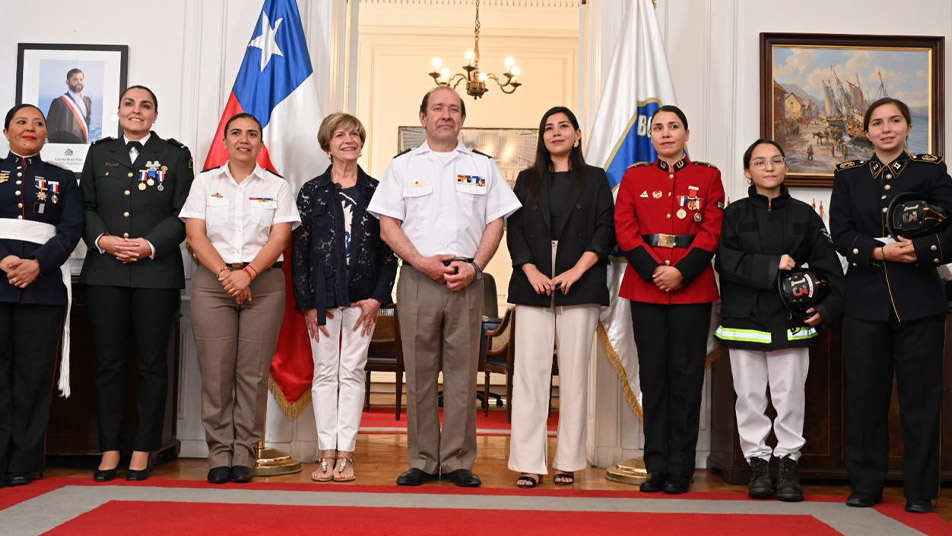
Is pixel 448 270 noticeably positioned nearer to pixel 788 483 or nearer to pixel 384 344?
pixel 788 483

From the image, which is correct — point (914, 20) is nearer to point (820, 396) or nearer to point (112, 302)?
point (820, 396)

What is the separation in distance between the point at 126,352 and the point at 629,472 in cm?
219

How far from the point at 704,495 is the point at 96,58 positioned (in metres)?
3.55

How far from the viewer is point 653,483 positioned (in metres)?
3.38

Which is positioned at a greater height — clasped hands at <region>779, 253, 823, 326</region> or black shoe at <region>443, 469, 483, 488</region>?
clasped hands at <region>779, 253, 823, 326</region>

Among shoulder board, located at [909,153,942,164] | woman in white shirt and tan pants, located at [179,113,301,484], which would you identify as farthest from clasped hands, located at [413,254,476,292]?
shoulder board, located at [909,153,942,164]

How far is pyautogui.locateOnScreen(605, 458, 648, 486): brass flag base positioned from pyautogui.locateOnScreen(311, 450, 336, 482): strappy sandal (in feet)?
3.93

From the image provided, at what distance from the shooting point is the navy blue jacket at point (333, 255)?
3.54 metres

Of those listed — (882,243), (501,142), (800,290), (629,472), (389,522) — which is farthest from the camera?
(501,142)

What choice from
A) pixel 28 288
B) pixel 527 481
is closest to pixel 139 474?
pixel 28 288

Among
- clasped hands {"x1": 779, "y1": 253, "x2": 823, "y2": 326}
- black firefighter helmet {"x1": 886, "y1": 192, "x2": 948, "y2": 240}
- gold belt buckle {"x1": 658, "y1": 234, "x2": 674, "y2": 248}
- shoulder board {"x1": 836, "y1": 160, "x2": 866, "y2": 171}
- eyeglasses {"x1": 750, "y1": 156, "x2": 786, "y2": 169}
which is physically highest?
eyeglasses {"x1": 750, "y1": 156, "x2": 786, "y2": 169}

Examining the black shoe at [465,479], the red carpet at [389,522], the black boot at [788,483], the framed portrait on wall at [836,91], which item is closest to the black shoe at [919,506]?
the black boot at [788,483]

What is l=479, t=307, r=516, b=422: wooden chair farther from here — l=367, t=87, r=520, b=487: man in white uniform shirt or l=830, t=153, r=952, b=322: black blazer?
l=830, t=153, r=952, b=322: black blazer

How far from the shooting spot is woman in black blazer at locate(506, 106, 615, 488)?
348cm
